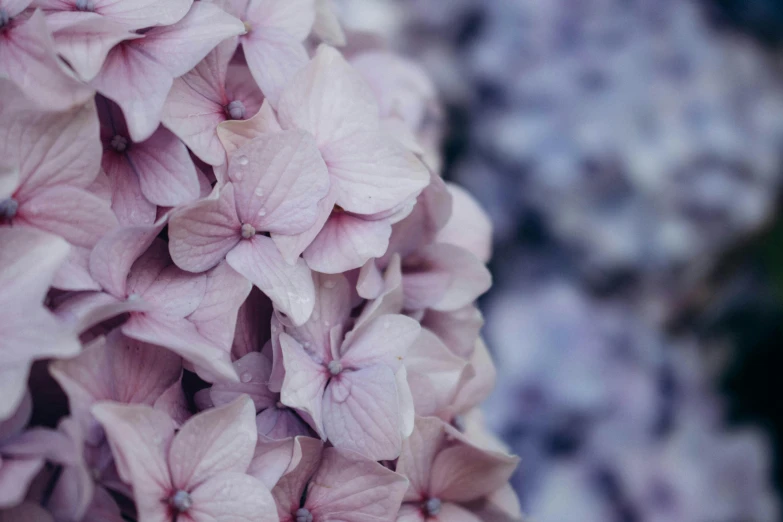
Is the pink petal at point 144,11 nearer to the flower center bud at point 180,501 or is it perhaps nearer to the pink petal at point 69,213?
the pink petal at point 69,213

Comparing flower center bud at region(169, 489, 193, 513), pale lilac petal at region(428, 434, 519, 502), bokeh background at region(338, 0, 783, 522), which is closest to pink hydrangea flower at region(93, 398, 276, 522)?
flower center bud at region(169, 489, 193, 513)

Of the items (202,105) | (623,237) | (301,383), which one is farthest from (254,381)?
(623,237)

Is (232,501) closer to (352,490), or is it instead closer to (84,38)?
(352,490)

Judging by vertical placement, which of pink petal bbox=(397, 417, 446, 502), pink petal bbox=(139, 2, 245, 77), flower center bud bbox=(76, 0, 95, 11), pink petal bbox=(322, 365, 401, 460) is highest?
flower center bud bbox=(76, 0, 95, 11)

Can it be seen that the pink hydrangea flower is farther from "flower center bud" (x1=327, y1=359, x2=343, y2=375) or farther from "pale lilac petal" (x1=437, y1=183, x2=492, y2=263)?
"pale lilac petal" (x1=437, y1=183, x2=492, y2=263)

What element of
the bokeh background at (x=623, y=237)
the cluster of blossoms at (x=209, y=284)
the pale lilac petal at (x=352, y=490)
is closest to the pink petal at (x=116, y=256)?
the cluster of blossoms at (x=209, y=284)

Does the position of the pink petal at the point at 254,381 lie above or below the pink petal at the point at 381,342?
below
